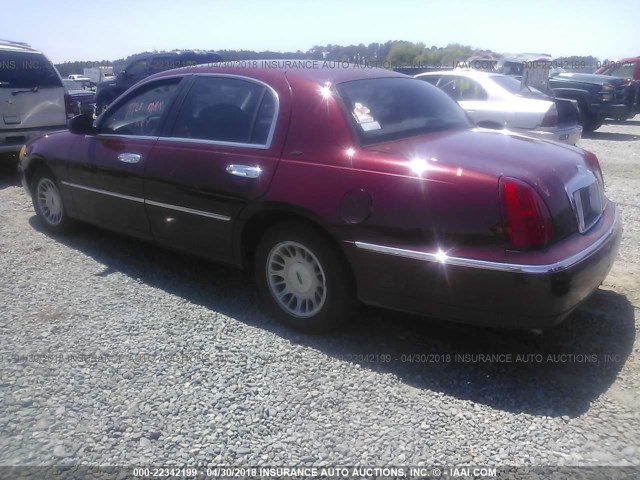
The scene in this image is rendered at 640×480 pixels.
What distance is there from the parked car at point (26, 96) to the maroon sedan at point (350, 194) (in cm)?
387

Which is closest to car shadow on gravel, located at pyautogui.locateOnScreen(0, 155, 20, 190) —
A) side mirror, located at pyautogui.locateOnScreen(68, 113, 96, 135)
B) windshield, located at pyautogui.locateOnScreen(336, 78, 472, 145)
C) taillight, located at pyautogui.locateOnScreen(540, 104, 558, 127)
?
side mirror, located at pyautogui.locateOnScreen(68, 113, 96, 135)

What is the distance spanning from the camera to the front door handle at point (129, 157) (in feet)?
14.2

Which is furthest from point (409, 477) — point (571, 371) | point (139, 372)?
point (139, 372)

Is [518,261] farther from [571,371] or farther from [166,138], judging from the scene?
[166,138]

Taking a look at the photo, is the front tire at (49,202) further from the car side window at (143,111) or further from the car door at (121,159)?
the car side window at (143,111)

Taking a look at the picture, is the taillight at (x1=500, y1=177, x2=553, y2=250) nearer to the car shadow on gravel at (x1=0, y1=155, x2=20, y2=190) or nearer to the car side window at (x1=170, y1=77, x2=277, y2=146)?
the car side window at (x1=170, y1=77, x2=277, y2=146)

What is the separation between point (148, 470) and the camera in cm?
245

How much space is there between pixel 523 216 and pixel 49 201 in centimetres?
446

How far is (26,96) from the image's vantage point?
807 centimetres

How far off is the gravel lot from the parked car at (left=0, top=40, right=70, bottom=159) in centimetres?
436

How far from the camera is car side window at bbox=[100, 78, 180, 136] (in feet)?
14.4

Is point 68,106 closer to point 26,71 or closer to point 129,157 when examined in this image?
point 26,71

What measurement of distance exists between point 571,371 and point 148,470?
2165mm

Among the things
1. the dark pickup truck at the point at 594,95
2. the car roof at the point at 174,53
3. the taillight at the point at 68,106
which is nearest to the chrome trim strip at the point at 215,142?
the taillight at the point at 68,106
